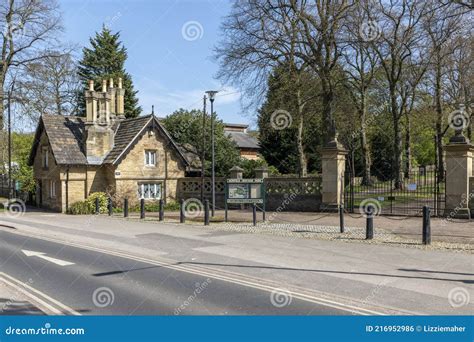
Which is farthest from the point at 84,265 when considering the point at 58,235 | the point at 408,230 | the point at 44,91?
the point at 44,91

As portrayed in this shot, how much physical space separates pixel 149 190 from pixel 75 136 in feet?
19.3

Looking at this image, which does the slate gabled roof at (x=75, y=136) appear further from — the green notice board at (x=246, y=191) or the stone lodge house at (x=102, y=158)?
the green notice board at (x=246, y=191)

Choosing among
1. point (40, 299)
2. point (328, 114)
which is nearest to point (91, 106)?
point (328, 114)

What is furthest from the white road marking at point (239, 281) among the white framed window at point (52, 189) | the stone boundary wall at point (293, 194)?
the white framed window at point (52, 189)

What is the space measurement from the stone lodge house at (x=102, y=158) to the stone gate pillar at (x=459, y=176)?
18.2 m

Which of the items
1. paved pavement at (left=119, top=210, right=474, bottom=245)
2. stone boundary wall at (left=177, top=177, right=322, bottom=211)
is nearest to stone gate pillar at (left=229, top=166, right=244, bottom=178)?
stone boundary wall at (left=177, top=177, right=322, bottom=211)

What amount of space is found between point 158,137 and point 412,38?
58.8ft

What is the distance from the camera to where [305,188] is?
24125 millimetres

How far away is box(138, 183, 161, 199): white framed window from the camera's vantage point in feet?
102

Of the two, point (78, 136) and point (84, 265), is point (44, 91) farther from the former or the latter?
point (84, 265)

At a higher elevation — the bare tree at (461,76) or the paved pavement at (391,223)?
the bare tree at (461,76)

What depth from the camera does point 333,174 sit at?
22.2 metres

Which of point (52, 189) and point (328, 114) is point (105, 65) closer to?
point (52, 189)

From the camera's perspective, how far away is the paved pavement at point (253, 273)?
7766mm
